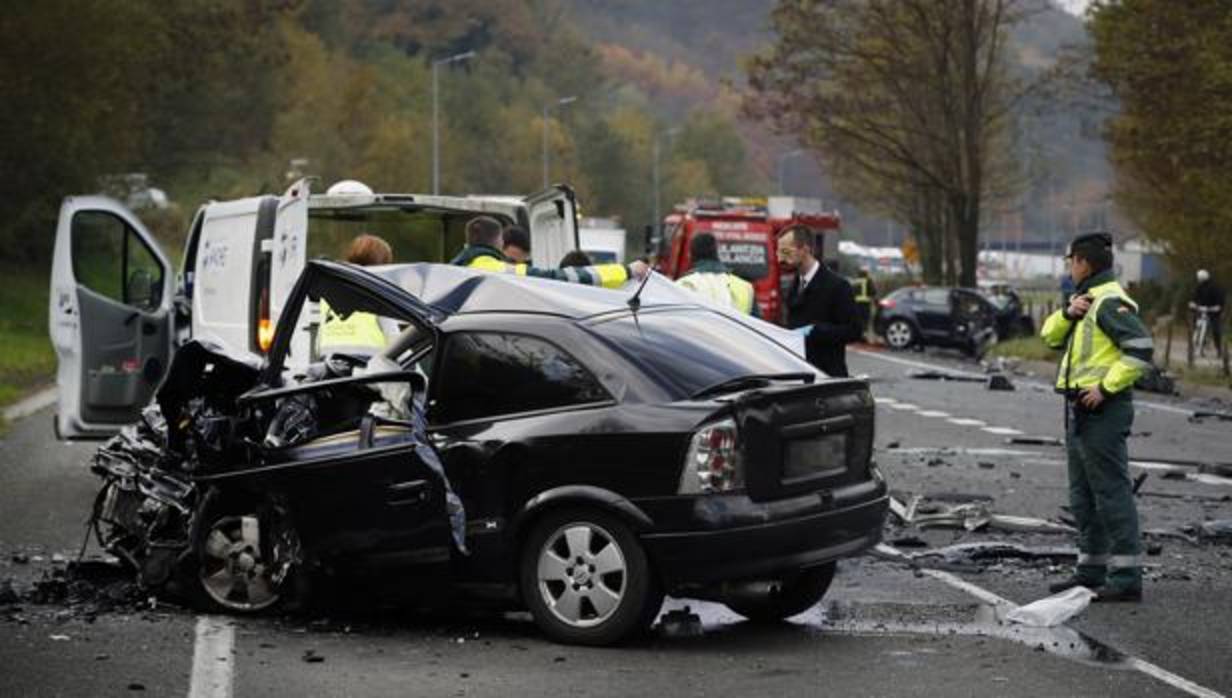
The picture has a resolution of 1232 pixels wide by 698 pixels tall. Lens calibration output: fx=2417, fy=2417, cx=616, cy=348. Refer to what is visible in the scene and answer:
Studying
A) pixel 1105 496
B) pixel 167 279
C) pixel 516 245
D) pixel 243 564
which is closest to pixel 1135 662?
pixel 1105 496

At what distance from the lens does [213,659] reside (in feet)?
29.6

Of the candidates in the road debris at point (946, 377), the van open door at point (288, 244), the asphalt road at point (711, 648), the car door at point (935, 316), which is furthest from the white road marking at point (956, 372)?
the asphalt road at point (711, 648)

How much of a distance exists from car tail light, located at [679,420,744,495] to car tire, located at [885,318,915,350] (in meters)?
40.8

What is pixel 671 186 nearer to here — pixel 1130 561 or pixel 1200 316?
pixel 1200 316

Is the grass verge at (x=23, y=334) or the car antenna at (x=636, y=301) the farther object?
the grass verge at (x=23, y=334)

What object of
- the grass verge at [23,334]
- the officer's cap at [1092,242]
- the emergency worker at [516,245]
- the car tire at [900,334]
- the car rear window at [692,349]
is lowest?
the car tire at [900,334]

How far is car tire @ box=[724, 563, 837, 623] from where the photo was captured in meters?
10.0

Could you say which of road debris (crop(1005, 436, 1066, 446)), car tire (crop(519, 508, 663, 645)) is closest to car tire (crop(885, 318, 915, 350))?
road debris (crop(1005, 436, 1066, 446))

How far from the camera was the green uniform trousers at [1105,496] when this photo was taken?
1077cm

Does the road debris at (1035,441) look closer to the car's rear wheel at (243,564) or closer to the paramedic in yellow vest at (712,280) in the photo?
the paramedic in yellow vest at (712,280)

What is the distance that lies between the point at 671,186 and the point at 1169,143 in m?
103

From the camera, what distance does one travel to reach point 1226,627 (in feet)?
32.7

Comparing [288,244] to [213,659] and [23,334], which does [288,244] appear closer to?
[213,659]

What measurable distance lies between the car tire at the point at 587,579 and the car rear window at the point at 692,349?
636 mm
